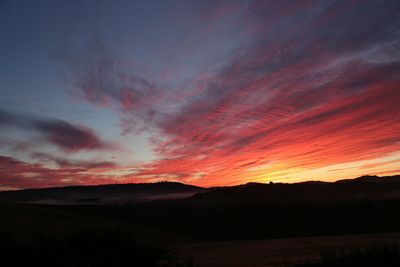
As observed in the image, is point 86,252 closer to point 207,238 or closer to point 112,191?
point 207,238

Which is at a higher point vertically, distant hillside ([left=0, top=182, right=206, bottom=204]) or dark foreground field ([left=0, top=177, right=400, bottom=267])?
distant hillside ([left=0, top=182, right=206, bottom=204])

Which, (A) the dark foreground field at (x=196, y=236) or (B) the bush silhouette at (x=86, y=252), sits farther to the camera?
(A) the dark foreground field at (x=196, y=236)

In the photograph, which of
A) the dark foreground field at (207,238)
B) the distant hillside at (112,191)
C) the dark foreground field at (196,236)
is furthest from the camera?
the distant hillside at (112,191)

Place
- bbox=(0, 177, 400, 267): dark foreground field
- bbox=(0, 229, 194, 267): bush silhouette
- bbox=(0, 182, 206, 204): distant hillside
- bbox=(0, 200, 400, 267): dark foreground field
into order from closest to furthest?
1. bbox=(0, 229, 194, 267): bush silhouette
2. bbox=(0, 177, 400, 267): dark foreground field
3. bbox=(0, 200, 400, 267): dark foreground field
4. bbox=(0, 182, 206, 204): distant hillside

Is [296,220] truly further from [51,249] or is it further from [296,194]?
[296,194]

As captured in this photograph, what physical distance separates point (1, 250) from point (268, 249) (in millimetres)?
9605

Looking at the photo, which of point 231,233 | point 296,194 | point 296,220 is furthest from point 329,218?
point 296,194

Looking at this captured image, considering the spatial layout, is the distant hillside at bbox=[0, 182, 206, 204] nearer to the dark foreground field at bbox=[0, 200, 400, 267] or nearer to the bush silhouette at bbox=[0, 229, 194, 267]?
the dark foreground field at bbox=[0, 200, 400, 267]

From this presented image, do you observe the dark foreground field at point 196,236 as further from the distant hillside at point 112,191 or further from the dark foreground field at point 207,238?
the distant hillside at point 112,191

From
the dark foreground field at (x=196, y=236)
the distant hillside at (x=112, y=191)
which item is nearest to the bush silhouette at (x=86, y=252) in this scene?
the dark foreground field at (x=196, y=236)

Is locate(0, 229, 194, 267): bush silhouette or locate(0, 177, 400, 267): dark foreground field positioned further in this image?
locate(0, 177, 400, 267): dark foreground field

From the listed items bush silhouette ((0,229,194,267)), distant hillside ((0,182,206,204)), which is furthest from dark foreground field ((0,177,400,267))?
distant hillside ((0,182,206,204))

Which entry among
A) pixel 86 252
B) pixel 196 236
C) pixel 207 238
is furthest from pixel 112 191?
pixel 86 252

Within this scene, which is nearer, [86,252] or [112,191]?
[86,252]
